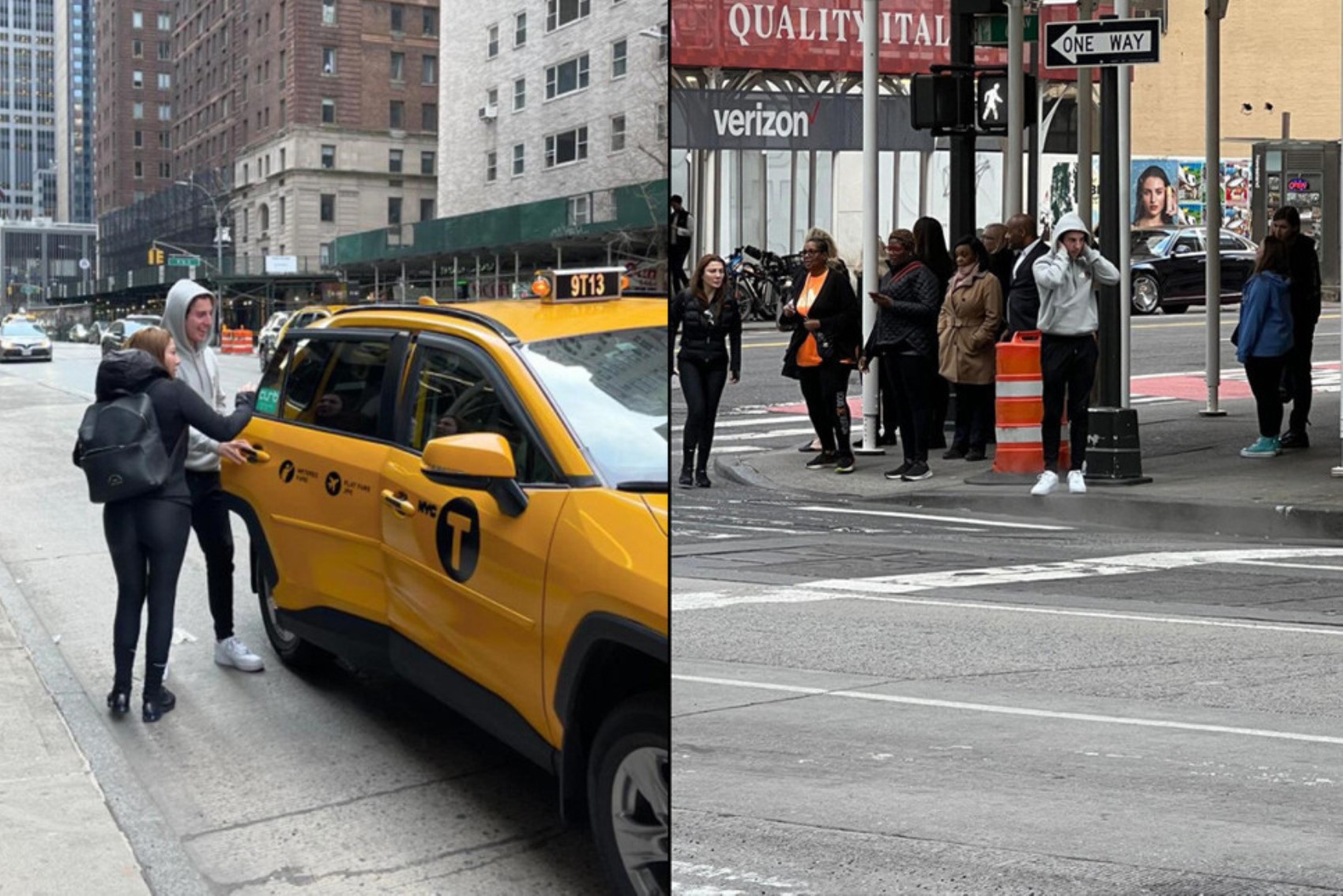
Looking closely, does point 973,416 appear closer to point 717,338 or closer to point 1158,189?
point 717,338

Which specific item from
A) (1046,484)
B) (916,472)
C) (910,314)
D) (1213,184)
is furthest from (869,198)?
(1213,184)


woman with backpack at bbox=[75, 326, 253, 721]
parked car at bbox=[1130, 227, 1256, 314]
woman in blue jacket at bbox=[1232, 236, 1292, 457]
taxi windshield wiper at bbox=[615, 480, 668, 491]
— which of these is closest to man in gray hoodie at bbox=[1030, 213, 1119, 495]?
woman in blue jacket at bbox=[1232, 236, 1292, 457]

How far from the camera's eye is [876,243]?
11094 millimetres

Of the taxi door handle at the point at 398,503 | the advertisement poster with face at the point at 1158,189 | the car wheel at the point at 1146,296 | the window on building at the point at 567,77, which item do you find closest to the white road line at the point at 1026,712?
the taxi door handle at the point at 398,503

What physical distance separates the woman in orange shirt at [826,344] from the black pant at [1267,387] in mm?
2438

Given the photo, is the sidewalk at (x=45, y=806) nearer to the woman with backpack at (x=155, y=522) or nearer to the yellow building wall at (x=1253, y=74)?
the woman with backpack at (x=155, y=522)

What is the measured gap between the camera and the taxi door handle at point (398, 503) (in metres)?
1.67

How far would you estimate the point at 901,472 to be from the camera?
1118 cm

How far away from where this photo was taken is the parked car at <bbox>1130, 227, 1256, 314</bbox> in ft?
79.2

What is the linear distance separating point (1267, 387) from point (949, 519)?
8.78 ft

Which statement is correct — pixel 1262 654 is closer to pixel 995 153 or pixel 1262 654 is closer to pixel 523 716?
pixel 523 716

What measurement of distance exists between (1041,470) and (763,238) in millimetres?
7549

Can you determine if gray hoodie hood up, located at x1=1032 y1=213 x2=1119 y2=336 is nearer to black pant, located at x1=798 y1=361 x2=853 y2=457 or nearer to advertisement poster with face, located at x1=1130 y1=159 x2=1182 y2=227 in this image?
black pant, located at x1=798 y1=361 x2=853 y2=457

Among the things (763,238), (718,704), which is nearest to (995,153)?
(718,704)
